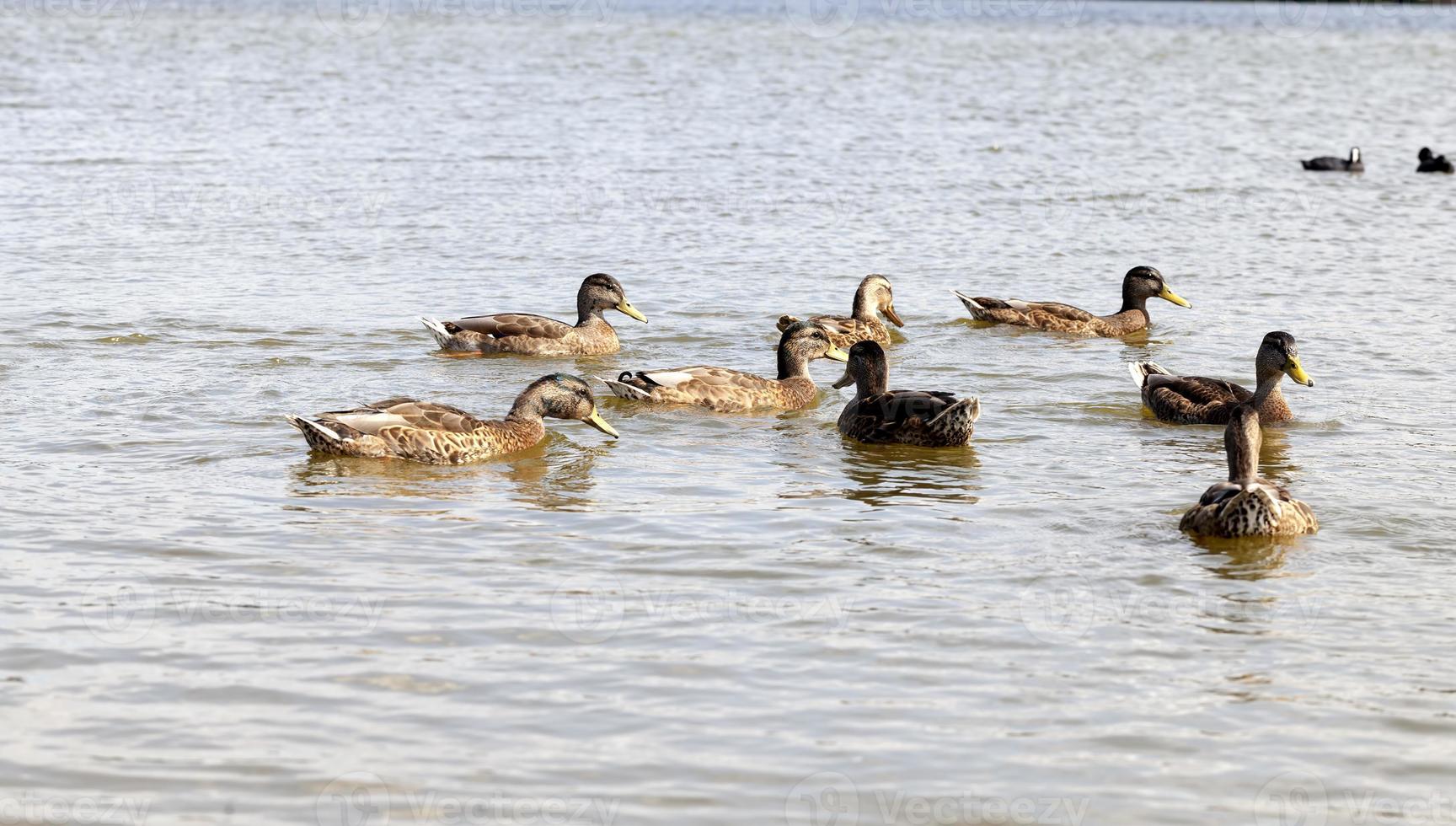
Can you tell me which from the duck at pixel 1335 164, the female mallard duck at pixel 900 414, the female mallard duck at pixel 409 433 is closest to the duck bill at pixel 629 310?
the female mallard duck at pixel 900 414

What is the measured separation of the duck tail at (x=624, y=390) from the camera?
41.8 feet

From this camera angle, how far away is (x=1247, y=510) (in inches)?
357

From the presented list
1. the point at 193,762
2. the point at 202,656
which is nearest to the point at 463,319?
the point at 202,656

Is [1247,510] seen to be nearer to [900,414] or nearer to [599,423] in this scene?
[900,414]

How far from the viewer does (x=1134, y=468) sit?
11070 mm
